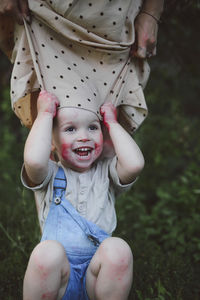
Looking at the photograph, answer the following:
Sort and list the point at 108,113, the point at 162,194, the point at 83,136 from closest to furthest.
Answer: the point at 83,136, the point at 108,113, the point at 162,194

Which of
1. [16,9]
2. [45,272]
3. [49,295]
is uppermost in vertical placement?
[16,9]

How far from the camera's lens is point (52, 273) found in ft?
6.04

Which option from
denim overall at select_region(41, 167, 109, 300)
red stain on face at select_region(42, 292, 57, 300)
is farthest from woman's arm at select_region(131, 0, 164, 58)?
red stain on face at select_region(42, 292, 57, 300)

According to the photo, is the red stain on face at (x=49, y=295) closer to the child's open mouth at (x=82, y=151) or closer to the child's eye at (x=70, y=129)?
the child's open mouth at (x=82, y=151)

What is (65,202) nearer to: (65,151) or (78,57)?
(65,151)

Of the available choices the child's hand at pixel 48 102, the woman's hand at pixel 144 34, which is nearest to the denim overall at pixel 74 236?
the child's hand at pixel 48 102

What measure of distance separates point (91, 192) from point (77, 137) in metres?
0.30

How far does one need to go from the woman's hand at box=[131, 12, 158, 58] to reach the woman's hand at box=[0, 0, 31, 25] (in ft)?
2.12

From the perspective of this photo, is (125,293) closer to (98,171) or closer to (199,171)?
(98,171)

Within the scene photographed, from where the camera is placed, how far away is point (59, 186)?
7.06ft

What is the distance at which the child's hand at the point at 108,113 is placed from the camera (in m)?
2.23

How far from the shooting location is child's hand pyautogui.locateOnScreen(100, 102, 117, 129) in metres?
2.23

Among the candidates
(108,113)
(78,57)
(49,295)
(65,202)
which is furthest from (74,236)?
(78,57)

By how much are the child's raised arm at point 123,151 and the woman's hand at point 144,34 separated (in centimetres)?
41
